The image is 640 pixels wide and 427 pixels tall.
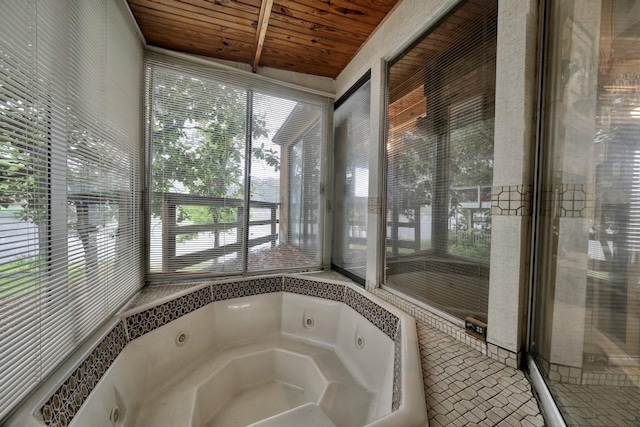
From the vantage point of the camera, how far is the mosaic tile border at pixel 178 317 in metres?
0.89

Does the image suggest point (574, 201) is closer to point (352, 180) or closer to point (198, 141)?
point (352, 180)

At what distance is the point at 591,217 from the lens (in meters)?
0.74

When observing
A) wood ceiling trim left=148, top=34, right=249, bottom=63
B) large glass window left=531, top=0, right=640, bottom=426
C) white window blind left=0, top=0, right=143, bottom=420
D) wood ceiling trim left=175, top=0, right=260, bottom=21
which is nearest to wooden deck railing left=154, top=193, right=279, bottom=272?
white window blind left=0, top=0, right=143, bottom=420

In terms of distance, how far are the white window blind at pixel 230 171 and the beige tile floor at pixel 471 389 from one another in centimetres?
164

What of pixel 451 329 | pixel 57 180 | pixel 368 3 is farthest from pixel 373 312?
pixel 368 3

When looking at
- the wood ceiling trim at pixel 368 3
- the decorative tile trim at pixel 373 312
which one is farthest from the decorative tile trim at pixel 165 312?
the wood ceiling trim at pixel 368 3

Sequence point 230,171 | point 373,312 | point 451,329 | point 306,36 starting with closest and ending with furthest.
Answer: point 451,329, point 373,312, point 306,36, point 230,171

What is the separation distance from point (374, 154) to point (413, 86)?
20.7 inches

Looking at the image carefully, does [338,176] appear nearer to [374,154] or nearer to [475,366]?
[374,154]

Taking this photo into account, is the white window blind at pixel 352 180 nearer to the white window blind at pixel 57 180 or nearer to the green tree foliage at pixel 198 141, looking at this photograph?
the green tree foliage at pixel 198 141

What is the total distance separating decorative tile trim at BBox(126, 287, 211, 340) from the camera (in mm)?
1437

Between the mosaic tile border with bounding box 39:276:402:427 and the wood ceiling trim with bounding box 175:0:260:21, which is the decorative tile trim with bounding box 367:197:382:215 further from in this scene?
the wood ceiling trim with bounding box 175:0:260:21

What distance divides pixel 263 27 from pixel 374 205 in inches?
62.9

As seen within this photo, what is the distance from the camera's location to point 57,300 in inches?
37.1
